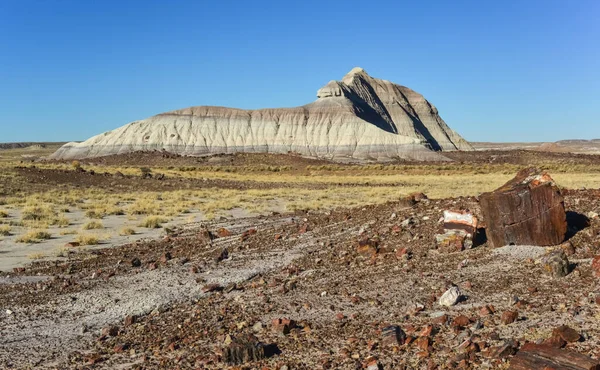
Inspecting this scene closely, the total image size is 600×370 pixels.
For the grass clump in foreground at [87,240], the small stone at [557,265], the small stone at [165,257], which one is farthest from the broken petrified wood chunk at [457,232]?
the grass clump in foreground at [87,240]

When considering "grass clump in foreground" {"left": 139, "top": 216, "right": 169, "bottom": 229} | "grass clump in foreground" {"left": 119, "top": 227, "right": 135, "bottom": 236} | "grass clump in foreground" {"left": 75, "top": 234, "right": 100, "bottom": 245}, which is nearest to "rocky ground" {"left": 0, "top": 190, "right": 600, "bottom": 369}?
"grass clump in foreground" {"left": 75, "top": 234, "right": 100, "bottom": 245}

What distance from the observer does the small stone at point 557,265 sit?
7285 millimetres

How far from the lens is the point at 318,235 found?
518 inches

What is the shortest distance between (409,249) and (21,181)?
107 feet

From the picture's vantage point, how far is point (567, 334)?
5152mm

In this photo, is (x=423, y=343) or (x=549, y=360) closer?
(x=549, y=360)

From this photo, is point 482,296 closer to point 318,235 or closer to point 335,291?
point 335,291

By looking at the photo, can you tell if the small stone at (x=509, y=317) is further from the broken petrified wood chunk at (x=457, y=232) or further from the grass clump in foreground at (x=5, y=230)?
the grass clump in foreground at (x=5, y=230)

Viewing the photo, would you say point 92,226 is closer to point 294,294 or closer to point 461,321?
point 294,294

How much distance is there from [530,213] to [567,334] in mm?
3797

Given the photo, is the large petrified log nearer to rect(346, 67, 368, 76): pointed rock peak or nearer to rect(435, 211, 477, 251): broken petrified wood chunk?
rect(435, 211, 477, 251): broken petrified wood chunk

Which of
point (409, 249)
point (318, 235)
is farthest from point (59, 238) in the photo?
point (409, 249)

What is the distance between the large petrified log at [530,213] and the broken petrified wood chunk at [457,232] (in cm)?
62

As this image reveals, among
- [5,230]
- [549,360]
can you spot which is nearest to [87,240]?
[5,230]
